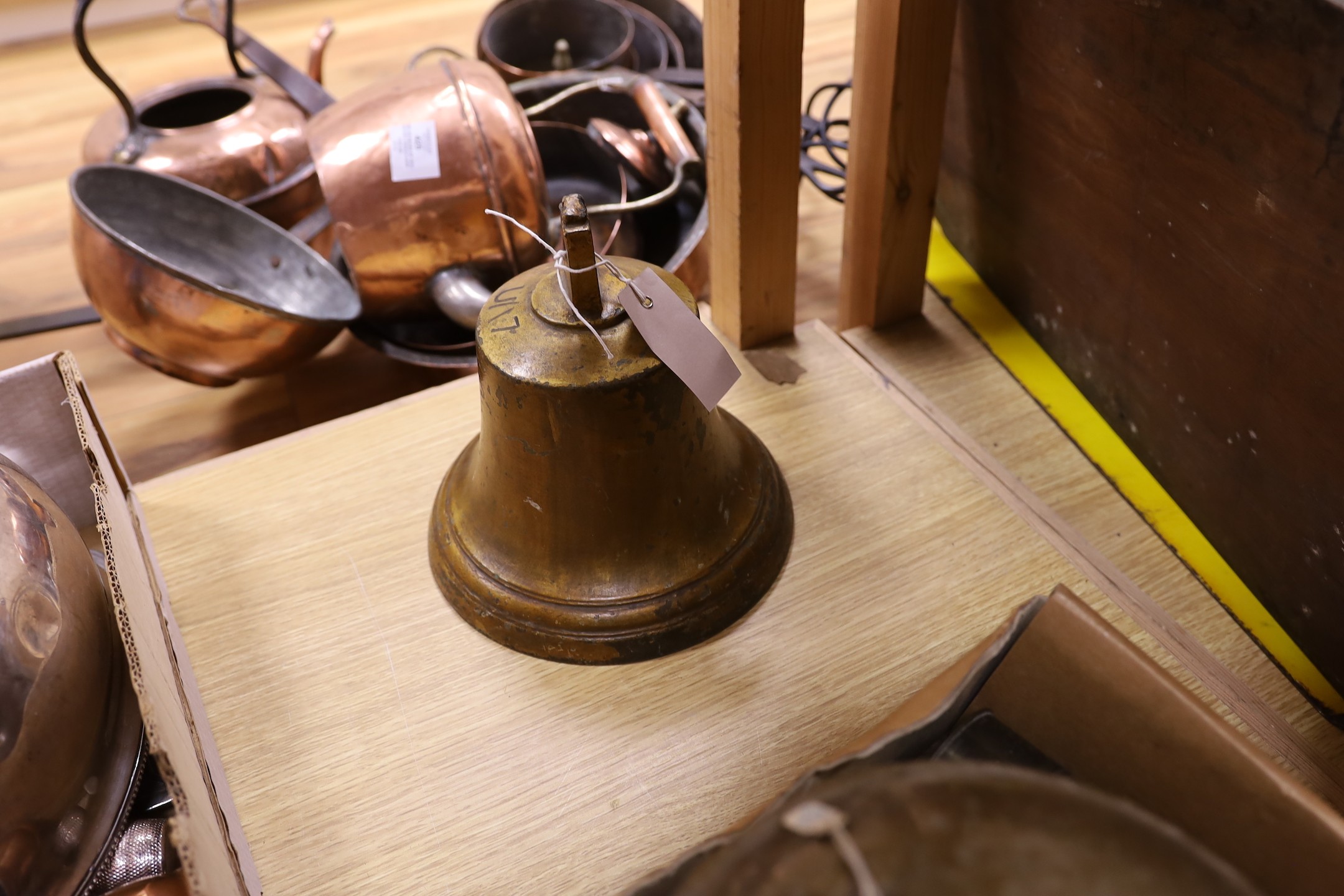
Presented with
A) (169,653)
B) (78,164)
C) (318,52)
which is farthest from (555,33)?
(169,653)

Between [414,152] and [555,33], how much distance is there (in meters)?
0.66

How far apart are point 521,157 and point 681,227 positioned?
282 millimetres

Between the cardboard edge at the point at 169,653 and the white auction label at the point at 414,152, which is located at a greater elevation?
the white auction label at the point at 414,152

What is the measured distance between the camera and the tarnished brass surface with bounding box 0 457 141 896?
571 mm

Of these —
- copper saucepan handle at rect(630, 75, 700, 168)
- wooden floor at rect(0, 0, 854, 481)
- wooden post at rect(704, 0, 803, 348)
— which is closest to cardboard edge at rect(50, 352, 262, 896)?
wooden floor at rect(0, 0, 854, 481)

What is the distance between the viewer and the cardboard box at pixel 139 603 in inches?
19.2

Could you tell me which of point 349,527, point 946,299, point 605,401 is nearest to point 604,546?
point 605,401

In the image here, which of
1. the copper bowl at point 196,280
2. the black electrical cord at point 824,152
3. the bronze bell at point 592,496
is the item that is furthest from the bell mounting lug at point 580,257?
the black electrical cord at point 824,152

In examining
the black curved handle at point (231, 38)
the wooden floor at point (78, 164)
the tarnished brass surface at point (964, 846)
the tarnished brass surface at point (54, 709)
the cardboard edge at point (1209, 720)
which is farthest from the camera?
the black curved handle at point (231, 38)

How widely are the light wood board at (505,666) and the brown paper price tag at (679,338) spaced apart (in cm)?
21

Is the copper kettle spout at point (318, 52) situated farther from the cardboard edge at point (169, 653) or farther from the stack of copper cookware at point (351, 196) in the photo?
the cardboard edge at point (169, 653)

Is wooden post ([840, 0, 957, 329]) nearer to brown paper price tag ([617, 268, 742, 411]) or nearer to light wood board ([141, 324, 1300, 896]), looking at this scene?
light wood board ([141, 324, 1300, 896])

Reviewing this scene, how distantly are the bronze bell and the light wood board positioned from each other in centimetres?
3

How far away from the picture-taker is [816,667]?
728mm
